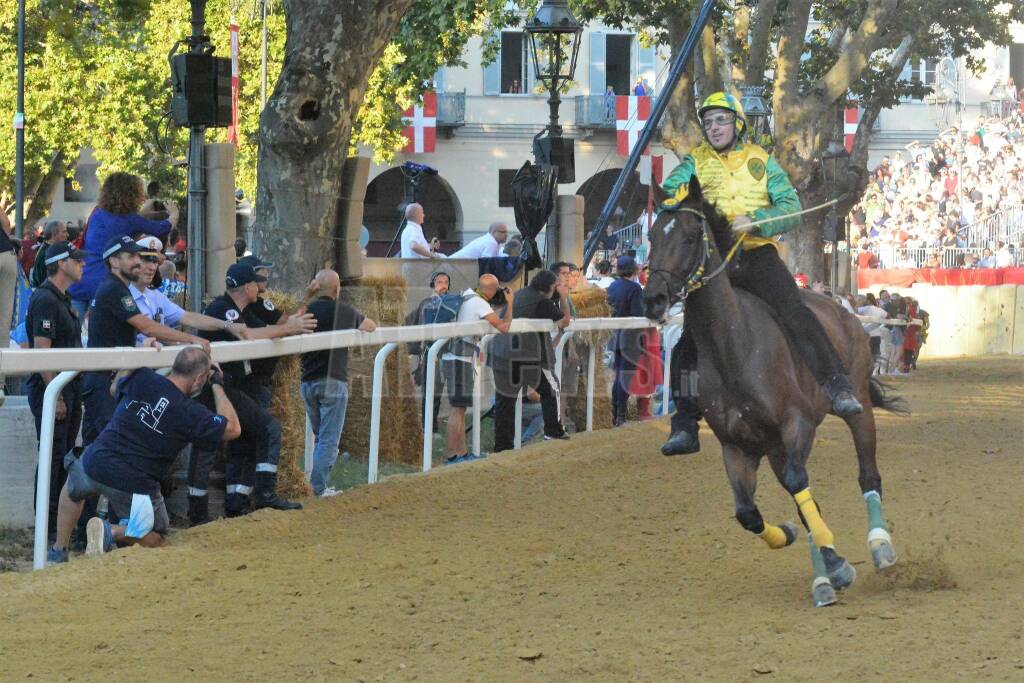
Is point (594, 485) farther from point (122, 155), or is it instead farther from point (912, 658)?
point (122, 155)

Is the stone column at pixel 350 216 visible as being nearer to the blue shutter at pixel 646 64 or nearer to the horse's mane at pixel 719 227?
the horse's mane at pixel 719 227

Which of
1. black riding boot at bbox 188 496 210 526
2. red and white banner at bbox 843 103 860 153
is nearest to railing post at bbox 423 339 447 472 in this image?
black riding boot at bbox 188 496 210 526

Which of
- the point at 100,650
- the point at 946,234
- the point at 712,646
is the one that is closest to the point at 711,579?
the point at 712,646

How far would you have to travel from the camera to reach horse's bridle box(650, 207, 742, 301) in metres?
7.50

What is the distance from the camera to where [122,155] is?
39.0 metres

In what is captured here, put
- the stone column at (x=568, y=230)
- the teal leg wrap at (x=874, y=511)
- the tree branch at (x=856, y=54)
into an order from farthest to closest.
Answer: the tree branch at (x=856, y=54) → the stone column at (x=568, y=230) → the teal leg wrap at (x=874, y=511)

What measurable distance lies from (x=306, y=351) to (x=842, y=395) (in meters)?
3.58

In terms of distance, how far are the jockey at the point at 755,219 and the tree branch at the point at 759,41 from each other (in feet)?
60.8

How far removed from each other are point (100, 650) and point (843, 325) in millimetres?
4297

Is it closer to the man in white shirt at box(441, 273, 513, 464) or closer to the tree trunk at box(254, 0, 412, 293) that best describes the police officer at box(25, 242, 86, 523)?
the man in white shirt at box(441, 273, 513, 464)

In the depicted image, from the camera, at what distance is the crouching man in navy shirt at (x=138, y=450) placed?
26.4 feet

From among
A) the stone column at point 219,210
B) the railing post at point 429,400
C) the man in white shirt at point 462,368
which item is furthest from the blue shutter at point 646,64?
the railing post at point 429,400

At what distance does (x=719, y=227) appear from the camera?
25.8 ft

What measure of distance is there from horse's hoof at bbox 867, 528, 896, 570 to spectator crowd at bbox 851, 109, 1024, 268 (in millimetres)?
29591
